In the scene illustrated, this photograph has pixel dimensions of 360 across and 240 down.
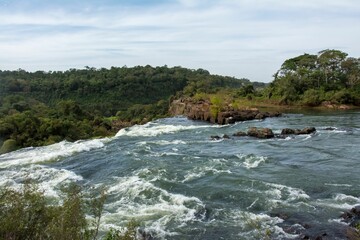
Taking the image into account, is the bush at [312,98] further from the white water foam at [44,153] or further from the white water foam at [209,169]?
the white water foam at [209,169]

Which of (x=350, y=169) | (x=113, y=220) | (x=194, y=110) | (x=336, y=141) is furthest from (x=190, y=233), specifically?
(x=194, y=110)

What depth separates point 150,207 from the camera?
1505 cm

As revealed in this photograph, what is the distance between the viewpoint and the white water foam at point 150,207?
13508mm

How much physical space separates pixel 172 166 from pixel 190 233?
9163mm

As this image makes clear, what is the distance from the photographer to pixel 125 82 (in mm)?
90312

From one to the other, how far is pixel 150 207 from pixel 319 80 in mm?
57810

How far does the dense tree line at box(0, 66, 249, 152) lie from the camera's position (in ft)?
117

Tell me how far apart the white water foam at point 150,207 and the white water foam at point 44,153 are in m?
10.1

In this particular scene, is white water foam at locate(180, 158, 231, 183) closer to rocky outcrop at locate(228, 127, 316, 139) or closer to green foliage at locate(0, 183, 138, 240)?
rocky outcrop at locate(228, 127, 316, 139)

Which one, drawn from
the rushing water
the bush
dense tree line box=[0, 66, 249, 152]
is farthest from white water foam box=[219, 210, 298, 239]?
the bush

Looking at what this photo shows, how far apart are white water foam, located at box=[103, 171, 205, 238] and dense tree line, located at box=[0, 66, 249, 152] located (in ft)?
63.2

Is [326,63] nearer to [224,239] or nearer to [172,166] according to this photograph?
[172,166]

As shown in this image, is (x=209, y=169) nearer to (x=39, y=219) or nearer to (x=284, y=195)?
(x=284, y=195)

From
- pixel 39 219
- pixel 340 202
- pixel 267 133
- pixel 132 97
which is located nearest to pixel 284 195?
pixel 340 202
